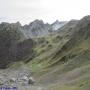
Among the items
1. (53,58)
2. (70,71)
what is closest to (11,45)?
(53,58)

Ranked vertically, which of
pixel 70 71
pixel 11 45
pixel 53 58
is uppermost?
pixel 11 45

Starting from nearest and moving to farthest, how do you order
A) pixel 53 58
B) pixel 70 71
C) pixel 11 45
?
pixel 70 71
pixel 53 58
pixel 11 45

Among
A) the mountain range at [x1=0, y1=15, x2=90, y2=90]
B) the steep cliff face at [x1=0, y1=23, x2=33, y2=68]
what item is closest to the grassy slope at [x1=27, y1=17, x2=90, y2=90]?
the mountain range at [x1=0, y1=15, x2=90, y2=90]

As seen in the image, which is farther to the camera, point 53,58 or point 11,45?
point 11,45

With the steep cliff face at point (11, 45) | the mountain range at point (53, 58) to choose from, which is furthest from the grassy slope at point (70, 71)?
the steep cliff face at point (11, 45)

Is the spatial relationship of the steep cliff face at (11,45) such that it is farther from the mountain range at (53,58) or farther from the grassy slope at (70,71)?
the grassy slope at (70,71)

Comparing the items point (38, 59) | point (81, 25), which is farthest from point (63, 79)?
point (38, 59)

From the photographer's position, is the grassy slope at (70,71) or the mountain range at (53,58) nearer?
the grassy slope at (70,71)

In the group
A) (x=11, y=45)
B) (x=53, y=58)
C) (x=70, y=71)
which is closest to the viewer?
(x=70, y=71)

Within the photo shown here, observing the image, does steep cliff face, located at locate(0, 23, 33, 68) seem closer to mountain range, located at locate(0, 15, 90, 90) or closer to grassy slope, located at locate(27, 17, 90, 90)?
mountain range, located at locate(0, 15, 90, 90)

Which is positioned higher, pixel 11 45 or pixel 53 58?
pixel 11 45

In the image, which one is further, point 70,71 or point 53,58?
point 53,58

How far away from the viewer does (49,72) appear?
9006 cm

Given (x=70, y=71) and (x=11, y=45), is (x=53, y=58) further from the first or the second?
(x=11, y=45)
